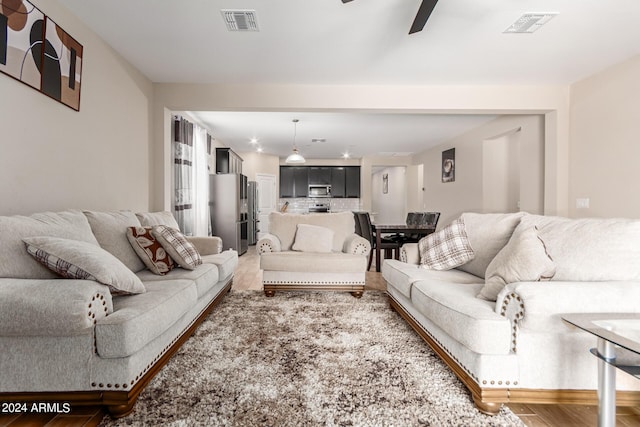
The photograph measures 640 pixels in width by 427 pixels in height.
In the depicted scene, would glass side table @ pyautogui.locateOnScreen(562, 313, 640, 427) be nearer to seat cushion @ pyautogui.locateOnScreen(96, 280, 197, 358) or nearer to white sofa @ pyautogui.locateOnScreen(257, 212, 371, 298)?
seat cushion @ pyautogui.locateOnScreen(96, 280, 197, 358)

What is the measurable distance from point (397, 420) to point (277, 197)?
8.17m

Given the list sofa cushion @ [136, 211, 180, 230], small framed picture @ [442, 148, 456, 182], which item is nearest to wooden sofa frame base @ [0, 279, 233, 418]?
sofa cushion @ [136, 211, 180, 230]

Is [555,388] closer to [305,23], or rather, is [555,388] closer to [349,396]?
[349,396]

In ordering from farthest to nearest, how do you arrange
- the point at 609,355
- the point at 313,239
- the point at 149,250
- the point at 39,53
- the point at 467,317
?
the point at 313,239 → the point at 149,250 → the point at 39,53 → the point at 467,317 → the point at 609,355

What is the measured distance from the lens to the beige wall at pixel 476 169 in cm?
460

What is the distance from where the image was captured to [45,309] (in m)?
1.33

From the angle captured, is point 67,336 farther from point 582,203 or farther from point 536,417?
point 582,203

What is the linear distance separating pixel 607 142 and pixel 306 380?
422 centimetres

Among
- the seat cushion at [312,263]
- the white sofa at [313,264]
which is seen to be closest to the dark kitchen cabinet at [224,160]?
the white sofa at [313,264]

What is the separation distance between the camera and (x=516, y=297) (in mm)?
1508

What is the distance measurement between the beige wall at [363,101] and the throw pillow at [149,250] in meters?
1.76

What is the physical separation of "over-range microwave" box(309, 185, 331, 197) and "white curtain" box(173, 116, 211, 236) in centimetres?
409

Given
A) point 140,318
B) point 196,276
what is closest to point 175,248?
point 196,276

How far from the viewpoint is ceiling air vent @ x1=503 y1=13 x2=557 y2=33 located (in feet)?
8.52
